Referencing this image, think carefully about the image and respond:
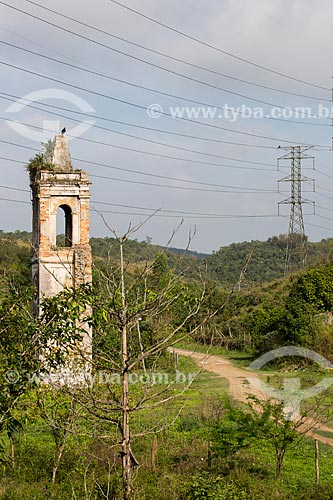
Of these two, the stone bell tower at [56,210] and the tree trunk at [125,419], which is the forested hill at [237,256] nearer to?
the stone bell tower at [56,210]

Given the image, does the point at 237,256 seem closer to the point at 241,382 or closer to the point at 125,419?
the point at 241,382

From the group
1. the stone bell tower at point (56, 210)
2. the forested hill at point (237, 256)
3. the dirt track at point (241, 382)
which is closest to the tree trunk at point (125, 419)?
the dirt track at point (241, 382)

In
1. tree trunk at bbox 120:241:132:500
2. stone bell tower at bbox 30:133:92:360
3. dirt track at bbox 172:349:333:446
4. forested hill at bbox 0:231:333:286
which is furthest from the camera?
forested hill at bbox 0:231:333:286

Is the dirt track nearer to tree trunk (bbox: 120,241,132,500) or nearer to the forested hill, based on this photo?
tree trunk (bbox: 120,241,132,500)

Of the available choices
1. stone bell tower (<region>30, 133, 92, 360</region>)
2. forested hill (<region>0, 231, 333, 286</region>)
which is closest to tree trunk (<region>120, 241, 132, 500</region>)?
stone bell tower (<region>30, 133, 92, 360</region>)

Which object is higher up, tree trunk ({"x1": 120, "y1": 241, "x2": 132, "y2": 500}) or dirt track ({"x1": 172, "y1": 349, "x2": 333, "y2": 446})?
tree trunk ({"x1": 120, "y1": 241, "x2": 132, "y2": 500})

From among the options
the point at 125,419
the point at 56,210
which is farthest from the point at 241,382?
the point at 125,419

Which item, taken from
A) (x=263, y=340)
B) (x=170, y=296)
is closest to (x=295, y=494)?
(x=170, y=296)

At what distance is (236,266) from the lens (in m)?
76.2

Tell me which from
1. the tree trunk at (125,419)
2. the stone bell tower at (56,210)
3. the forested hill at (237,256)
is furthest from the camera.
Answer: the forested hill at (237,256)

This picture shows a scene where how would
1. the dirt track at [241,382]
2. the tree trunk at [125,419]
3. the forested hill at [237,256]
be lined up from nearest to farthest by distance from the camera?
the tree trunk at [125,419] → the dirt track at [241,382] → the forested hill at [237,256]

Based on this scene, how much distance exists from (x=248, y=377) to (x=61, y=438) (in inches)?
594

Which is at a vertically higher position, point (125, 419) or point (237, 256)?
point (237, 256)

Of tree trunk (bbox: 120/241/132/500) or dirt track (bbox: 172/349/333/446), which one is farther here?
dirt track (bbox: 172/349/333/446)
